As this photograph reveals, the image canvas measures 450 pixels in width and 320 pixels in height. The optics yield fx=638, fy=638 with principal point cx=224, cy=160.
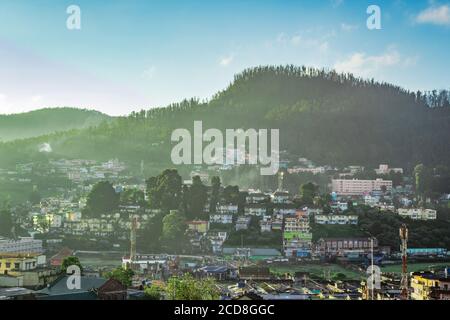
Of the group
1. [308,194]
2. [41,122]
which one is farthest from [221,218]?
[41,122]

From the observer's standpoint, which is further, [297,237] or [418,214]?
[418,214]

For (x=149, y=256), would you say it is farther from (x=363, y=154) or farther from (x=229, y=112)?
(x=229, y=112)

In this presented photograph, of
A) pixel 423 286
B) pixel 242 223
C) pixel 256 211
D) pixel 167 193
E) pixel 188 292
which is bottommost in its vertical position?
pixel 423 286

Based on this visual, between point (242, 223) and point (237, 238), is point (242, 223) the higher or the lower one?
the higher one

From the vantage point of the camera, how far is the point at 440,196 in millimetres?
12109

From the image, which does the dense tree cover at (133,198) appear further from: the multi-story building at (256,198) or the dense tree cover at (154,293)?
the dense tree cover at (154,293)

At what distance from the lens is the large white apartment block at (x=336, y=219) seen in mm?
10203

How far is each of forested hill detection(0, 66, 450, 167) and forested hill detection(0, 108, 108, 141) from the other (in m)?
1.76

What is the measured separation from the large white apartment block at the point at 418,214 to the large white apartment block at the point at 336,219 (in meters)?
1.01

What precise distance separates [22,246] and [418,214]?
6.34 m

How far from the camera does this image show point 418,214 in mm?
10695

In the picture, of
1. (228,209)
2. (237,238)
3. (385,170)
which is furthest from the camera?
(385,170)

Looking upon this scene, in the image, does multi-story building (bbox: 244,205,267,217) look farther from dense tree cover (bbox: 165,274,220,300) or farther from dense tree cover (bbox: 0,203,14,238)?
dense tree cover (bbox: 165,274,220,300)

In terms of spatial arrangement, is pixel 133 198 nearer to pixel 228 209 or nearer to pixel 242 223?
pixel 228 209
